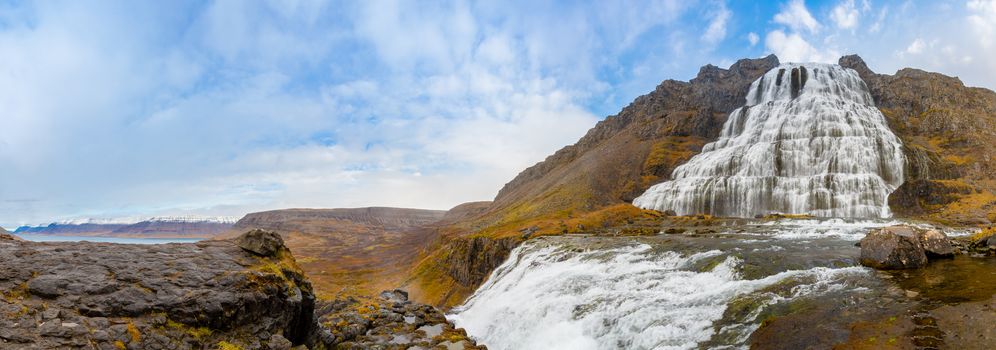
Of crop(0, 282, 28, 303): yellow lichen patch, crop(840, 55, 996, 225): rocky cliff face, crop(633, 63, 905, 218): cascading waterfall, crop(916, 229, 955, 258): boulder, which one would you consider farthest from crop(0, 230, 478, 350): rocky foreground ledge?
crop(633, 63, 905, 218): cascading waterfall

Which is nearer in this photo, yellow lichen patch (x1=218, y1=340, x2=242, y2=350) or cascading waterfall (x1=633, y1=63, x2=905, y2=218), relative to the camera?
yellow lichen patch (x1=218, y1=340, x2=242, y2=350)

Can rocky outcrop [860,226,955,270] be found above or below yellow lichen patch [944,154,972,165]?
below

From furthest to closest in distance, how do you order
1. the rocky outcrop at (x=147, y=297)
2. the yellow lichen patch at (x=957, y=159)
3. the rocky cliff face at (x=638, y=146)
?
1. the rocky cliff face at (x=638, y=146)
2. the yellow lichen patch at (x=957, y=159)
3. the rocky outcrop at (x=147, y=297)

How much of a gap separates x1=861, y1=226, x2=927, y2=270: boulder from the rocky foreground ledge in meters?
24.4

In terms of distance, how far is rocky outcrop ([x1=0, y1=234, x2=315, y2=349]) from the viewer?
932 cm

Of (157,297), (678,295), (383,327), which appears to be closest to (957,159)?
(678,295)

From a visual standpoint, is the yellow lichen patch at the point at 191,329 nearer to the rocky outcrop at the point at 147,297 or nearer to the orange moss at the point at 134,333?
the rocky outcrop at the point at 147,297

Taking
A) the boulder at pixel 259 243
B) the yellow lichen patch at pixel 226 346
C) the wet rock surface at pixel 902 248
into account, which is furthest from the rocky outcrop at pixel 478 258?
the yellow lichen patch at pixel 226 346

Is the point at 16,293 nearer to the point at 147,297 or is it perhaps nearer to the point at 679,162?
the point at 147,297

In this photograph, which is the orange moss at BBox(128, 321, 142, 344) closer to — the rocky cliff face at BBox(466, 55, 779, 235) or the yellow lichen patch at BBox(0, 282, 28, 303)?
the yellow lichen patch at BBox(0, 282, 28, 303)

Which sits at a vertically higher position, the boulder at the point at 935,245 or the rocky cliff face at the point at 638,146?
the rocky cliff face at the point at 638,146

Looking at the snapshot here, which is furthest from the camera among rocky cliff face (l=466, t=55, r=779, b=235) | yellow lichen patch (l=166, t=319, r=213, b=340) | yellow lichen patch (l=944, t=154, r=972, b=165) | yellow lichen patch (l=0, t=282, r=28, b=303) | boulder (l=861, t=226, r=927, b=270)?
rocky cliff face (l=466, t=55, r=779, b=235)

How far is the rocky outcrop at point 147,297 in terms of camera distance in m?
9.32

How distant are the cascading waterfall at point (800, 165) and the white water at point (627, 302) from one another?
160 ft
